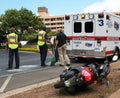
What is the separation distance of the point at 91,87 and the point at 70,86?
113 centimetres

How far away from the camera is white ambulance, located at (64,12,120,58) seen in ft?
60.3

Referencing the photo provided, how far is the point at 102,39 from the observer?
18406 millimetres

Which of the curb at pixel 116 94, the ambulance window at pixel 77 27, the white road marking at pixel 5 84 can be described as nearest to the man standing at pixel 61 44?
the ambulance window at pixel 77 27

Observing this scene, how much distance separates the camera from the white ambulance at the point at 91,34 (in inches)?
724

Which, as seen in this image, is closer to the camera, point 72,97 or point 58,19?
point 72,97

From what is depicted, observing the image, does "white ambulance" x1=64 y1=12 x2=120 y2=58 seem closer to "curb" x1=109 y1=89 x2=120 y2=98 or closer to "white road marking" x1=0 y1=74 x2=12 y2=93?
"white road marking" x1=0 y1=74 x2=12 y2=93

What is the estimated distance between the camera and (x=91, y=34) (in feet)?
60.9

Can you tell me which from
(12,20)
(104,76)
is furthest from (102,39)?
(12,20)

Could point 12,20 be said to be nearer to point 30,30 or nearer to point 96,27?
point 30,30

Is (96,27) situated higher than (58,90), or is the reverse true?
(96,27)

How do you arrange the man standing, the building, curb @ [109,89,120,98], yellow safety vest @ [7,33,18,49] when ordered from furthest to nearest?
1. the building
2. the man standing
3. yellow safety vest @ [7,33,18,49]
4. curb @ [109,89,120,98]

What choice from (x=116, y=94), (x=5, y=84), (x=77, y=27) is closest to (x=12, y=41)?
(x=77, y=27)

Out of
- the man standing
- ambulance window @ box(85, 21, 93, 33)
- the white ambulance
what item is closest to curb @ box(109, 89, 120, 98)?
the man standing

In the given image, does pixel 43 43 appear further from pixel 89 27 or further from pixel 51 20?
pixel 51 20
